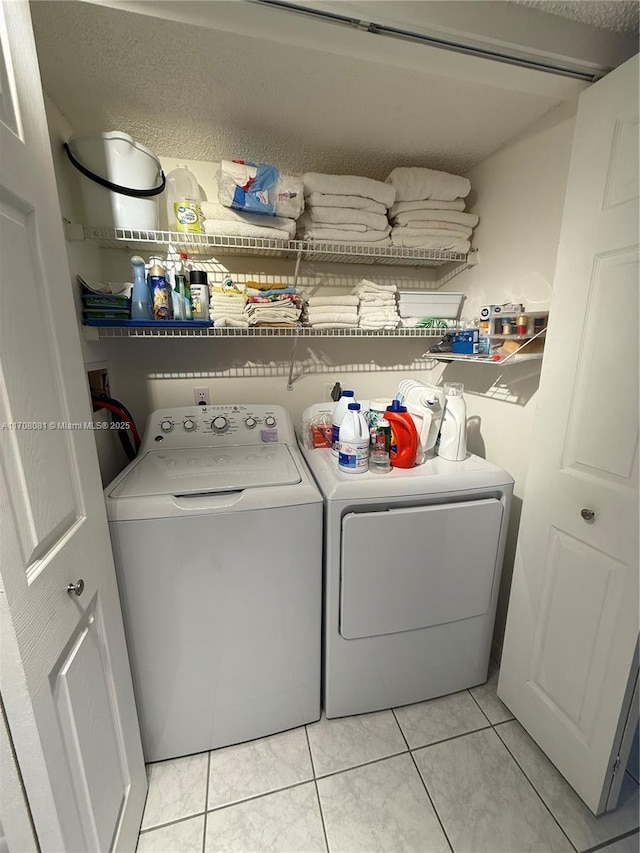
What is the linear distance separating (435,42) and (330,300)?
0.88 m

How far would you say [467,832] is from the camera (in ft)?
3.70

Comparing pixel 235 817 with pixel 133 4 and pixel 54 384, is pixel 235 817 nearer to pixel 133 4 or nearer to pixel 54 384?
pixel 54 384

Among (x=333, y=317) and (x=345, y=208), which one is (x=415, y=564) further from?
(x=345, y=208)

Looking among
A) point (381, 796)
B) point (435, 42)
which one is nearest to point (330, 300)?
point (435, 42)

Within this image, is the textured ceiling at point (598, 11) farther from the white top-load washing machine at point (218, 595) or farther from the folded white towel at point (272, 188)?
the white top-load washing machine at point (218, 595)

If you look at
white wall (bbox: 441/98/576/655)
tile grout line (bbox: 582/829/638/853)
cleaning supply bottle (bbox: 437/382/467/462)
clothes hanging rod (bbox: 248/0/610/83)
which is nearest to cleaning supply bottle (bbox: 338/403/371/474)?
cleaning supply bottle (bbox: 437/382/467/462)

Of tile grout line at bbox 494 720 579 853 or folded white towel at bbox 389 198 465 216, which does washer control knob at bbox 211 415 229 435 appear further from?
tile grout line at bbox 494 720 579 853

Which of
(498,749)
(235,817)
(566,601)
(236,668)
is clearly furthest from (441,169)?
(235,817)

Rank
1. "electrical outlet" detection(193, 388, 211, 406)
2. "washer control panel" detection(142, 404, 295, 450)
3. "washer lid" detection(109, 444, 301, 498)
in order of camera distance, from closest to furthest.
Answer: "washer lid" detection(109, 444, 301, 498)
"washer control panel" detection(142, 404, 295, 450)
"electrical outlet" detection(193, 388, 211, 406)

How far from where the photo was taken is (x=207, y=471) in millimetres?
1321

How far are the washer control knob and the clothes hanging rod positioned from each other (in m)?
1.31

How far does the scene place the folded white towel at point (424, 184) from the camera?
1569 millimetres

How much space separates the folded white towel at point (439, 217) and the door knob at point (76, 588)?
5.92 feet

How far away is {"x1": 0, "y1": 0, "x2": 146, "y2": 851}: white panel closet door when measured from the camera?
0.60 metres
